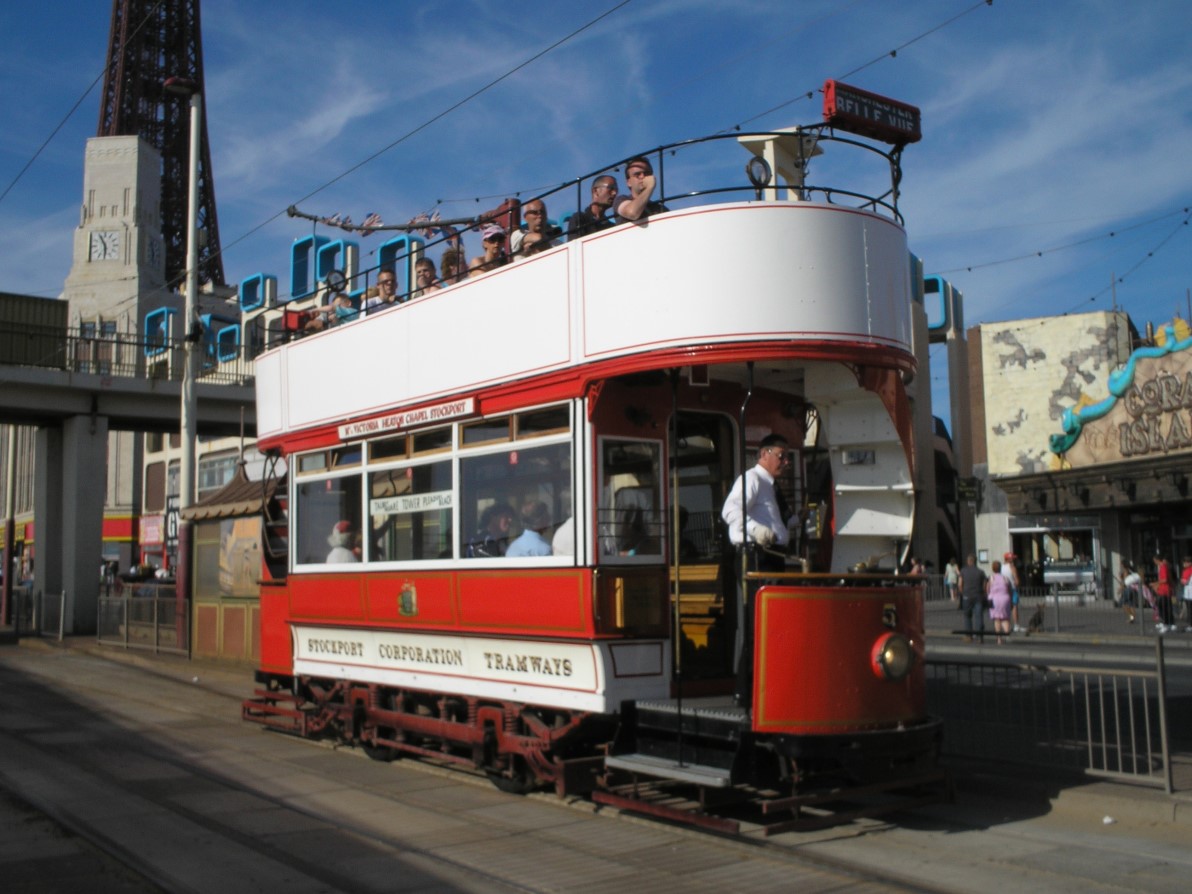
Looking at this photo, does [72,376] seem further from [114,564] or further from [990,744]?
[114,564]

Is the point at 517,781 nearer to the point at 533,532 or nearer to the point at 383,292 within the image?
the point at 533,532

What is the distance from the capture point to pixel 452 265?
10312mm

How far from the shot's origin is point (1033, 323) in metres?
35.1

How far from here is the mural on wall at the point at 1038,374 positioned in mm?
34312

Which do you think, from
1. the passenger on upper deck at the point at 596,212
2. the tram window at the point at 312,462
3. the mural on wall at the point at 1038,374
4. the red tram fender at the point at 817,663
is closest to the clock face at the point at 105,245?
the mural on wall at the point at 1038,374

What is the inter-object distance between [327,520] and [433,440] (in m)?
2.09

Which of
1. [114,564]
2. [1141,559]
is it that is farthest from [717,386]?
[114,564]

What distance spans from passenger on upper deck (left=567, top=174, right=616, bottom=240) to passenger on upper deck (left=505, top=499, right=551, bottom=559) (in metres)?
2.00

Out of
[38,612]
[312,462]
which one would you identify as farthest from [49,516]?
[312,462]

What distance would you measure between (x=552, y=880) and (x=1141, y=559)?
29.7 meters

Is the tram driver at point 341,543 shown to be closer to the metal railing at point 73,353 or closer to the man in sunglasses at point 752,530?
the man in sunglasses at point 752,530

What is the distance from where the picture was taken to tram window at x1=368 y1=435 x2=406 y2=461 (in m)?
9.90

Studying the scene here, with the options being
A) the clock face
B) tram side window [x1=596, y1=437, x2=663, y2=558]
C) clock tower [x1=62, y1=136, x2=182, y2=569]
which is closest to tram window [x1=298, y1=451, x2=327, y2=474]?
tram side window [x1=596, y1=437, x2=663, y2=558]

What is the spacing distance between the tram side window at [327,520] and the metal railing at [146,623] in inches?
416
